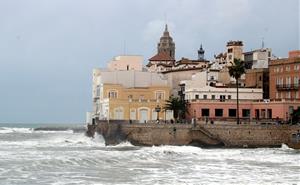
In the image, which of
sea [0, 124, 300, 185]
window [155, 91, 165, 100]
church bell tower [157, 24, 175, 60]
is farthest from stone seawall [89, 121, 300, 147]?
church bell tower [157, 24, 175, 60]

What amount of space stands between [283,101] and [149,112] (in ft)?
48.2

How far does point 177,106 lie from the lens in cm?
6900

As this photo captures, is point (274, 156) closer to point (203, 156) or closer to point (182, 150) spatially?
point (203, 156)

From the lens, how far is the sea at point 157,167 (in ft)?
116

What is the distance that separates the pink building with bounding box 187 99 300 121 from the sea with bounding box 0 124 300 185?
998 centimetres

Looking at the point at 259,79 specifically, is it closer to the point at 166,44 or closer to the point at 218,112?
the point at 218,112

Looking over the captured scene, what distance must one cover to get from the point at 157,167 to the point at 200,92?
1196 inches

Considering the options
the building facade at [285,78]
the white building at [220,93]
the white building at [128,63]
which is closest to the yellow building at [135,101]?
the white building at [220,93]

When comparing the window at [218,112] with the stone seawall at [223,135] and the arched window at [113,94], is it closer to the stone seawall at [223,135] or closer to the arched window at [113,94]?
the stone seawall at [223,135]

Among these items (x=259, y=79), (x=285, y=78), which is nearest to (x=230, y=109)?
(x=285, y=78)

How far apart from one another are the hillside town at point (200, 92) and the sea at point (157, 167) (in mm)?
10596

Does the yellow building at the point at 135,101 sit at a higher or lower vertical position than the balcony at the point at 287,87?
lower

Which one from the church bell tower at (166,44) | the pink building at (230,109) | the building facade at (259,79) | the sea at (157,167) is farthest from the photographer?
the church bell tower at (166,44)

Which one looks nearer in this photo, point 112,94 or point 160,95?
point 112,94
